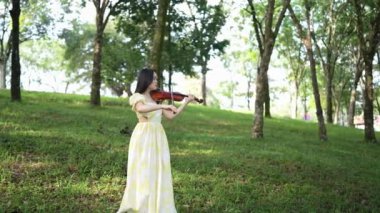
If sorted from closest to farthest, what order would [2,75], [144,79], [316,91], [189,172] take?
[144,79] → [189,172] → [316,91] → [2,75]

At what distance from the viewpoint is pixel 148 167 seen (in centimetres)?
659

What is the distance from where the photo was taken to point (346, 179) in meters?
11.5

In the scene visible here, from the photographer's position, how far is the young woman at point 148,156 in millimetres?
6539

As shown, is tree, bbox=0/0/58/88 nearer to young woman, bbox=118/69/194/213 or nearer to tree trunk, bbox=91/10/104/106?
tree trunk, bbox=91/10/104/106

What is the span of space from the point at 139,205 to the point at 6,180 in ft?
11.0

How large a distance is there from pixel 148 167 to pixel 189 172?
4.05 metres

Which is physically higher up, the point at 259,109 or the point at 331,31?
the point at 331,31

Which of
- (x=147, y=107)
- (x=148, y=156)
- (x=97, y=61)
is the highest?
(x=97, y=61)

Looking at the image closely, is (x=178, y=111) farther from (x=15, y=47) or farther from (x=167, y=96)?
(x=15, y=47)

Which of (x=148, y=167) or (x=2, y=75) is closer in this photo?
(x=148, y=167)

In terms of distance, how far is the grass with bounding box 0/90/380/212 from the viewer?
8367mm

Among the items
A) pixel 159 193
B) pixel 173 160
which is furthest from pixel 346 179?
pixel 159 193

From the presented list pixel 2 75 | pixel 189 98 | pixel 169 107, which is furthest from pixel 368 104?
pixel 2 75

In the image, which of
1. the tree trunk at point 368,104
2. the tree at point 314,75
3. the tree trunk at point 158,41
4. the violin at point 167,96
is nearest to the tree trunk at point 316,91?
the tree at point 314,75
